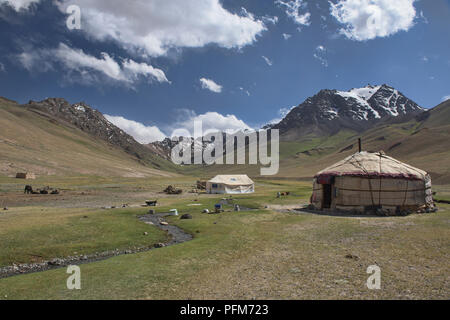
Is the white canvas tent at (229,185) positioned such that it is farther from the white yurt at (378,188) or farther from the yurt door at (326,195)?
the white yurt at (378,188)

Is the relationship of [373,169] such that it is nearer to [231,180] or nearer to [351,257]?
[351,257]

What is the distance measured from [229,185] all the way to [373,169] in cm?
2932

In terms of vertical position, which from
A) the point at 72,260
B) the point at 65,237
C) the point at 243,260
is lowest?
the point at 72,260

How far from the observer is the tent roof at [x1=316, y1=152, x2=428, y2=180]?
2345 centimetres

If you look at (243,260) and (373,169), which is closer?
(243,260)

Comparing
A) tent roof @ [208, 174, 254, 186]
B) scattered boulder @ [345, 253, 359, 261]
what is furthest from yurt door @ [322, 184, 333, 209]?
tent roof @ [208, 174, 254, 186]

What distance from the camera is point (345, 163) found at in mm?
26438

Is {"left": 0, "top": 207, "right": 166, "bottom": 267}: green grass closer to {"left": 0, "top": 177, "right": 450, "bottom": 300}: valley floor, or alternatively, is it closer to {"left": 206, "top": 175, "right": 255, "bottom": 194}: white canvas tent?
{"left": 0, "top": 177, "right": 450, "bottom": 300}: valley floor

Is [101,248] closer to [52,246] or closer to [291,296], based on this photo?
[52,246]

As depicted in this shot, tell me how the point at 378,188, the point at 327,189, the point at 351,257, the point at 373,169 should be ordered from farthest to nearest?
the point at 327,189, the point at 373,169, the point at 378,188, the point at 351,257

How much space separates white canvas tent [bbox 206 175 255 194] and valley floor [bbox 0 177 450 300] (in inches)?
1247

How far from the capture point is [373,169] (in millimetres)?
24047

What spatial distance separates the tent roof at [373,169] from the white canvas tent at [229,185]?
25402 mm

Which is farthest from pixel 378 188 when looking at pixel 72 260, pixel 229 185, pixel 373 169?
pixel 229 185
